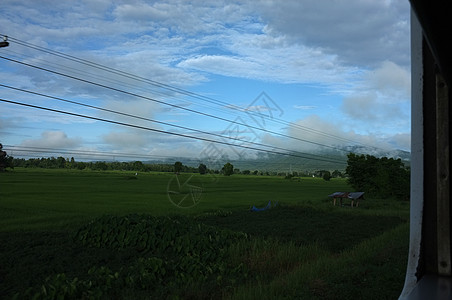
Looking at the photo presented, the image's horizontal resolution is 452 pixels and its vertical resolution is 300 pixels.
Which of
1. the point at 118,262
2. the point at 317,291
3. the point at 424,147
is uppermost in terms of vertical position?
the point at 424,147

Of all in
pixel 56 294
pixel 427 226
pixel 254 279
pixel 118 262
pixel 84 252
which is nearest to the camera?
pixel 427 226

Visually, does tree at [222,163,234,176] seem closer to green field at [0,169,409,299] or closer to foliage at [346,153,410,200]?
foliage at [346,153,410,200]

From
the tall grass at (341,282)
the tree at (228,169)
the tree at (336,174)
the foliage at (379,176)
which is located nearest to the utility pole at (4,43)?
the tall grass at (341,282)

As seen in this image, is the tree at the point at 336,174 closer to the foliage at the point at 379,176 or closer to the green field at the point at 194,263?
the foliage at the point at 379,176

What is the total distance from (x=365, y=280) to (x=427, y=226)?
511cm

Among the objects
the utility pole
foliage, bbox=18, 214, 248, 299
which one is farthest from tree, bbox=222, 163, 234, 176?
foliage, bbox=18, 214, 248, 299

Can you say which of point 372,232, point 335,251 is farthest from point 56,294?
point 372,232

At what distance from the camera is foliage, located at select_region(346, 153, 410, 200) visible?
4266cm

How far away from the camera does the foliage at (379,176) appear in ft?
140

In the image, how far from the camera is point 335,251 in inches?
452

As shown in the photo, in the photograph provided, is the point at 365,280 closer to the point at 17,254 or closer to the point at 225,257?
the point at 225,257

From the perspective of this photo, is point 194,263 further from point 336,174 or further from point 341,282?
point 336,174

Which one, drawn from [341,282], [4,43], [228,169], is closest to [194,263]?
[341,282]

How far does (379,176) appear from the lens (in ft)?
144
